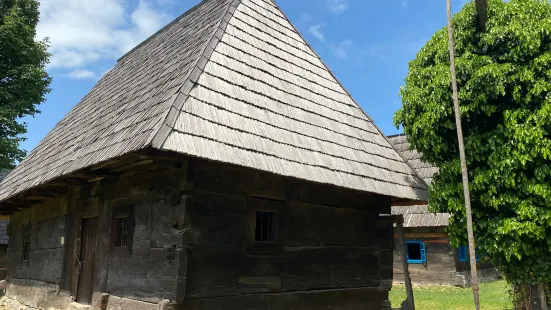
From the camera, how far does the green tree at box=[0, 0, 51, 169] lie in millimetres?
16625

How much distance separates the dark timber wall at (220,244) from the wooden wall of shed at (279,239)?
0.01 m

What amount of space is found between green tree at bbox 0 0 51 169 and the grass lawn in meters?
15.2

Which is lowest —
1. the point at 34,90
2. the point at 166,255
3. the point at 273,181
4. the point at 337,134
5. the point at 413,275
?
the point at 413,275

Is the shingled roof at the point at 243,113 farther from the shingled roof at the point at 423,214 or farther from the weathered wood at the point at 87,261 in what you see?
the shingled roof at the point at 423,214

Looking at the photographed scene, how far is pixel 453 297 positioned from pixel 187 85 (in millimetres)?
9355

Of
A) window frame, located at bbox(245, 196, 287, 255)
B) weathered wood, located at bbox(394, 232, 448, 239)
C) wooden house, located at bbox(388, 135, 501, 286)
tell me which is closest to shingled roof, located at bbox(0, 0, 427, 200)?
window frame, located at bbox(245, 196, 287, 255)

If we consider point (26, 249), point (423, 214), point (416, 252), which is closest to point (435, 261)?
point (416, 252)

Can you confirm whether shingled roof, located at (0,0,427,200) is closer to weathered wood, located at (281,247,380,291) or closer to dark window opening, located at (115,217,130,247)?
dark window opening, located at (115,217,130,247)

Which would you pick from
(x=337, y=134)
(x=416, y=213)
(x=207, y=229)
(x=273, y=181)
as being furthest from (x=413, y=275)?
(x=207, y=229)

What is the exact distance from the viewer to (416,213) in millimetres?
13430

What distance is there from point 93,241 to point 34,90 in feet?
45.2

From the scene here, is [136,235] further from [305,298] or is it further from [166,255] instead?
[305,298]

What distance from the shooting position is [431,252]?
1374cm

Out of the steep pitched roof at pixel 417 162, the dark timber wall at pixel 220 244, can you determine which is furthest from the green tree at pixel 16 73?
the steep pitched roof at pixel 417 162
